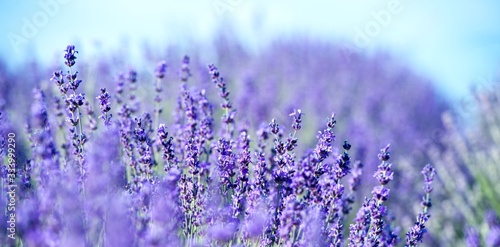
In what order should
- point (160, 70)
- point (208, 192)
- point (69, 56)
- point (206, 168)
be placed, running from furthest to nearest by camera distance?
1. point (160, 70)
2. point (206, 168)
3. point (208, 192)
4. point (69, 56)

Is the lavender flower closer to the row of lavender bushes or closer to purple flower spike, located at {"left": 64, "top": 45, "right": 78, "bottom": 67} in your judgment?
the row of lavender bushes

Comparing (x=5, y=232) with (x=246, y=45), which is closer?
(x=5, y=232)

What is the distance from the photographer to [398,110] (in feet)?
26.9

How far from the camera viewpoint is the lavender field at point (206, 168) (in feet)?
5.61

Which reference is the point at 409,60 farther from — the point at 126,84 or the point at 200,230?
the point at 200,230

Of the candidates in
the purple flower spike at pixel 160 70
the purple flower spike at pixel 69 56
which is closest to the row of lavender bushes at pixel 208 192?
the purple flower spike at pixel 69 56

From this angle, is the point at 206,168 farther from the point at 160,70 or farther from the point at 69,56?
the point at 160,70

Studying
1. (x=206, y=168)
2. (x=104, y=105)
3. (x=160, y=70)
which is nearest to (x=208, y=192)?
(x=206, y=168)

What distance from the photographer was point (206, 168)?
2.37m

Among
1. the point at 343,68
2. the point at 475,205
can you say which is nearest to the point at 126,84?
the point at 475,205

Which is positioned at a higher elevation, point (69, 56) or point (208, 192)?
point (69, 56)

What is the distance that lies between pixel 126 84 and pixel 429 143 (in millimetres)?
4779

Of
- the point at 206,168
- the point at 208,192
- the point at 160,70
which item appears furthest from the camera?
the point at 160,70

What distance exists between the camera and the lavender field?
1709 mm
